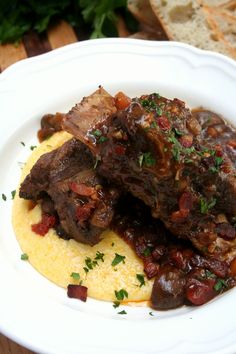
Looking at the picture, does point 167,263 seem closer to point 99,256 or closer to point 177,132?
point 99,256

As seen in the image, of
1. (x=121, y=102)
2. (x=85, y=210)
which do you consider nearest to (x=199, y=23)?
(x=121, y=102)

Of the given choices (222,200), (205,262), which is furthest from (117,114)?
(205,262)

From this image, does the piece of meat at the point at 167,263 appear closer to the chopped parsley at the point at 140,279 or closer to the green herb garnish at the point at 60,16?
the chopped parsley at the point at 140,279

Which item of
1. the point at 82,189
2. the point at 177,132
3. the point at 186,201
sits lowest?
the point at 186,201

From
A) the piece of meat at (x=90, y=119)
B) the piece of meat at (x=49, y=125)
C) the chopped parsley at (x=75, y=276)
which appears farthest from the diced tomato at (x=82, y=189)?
the piece of meat at (x=49, y=125)

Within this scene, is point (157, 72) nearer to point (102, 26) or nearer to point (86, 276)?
point (102, 26)

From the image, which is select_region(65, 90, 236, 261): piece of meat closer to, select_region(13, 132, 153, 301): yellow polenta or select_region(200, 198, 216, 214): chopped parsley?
select_region(200, 198, 216, 214): chopped parsley
